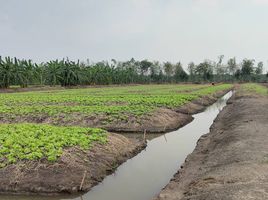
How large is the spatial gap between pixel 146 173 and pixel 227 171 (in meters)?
3.06

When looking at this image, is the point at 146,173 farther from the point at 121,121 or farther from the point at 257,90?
the point at 257,90

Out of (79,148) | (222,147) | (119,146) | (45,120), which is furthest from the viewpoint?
(45,120)

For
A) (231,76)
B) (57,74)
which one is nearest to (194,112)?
(57,74)

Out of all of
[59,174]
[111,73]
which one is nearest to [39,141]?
[59,174]

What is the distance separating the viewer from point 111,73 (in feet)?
293

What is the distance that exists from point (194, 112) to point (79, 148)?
18.2 m

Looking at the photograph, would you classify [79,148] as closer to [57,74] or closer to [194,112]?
[194,112]

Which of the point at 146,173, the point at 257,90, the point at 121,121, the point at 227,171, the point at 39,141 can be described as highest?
the point at 39,141

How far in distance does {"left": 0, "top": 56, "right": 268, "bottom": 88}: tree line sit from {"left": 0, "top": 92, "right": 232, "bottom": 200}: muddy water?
4404 centimetres

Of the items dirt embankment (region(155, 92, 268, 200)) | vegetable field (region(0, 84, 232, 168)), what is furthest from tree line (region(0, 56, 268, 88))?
dirt embankment (region(155, 92, 268, 200))

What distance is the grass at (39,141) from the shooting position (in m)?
10.6

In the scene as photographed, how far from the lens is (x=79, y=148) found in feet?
38.0

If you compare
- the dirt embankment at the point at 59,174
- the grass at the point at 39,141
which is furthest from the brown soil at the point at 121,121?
the dirt embankment at the point at 59,174

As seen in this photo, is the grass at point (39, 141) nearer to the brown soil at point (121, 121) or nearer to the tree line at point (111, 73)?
the brown soil at point (121, 121)
